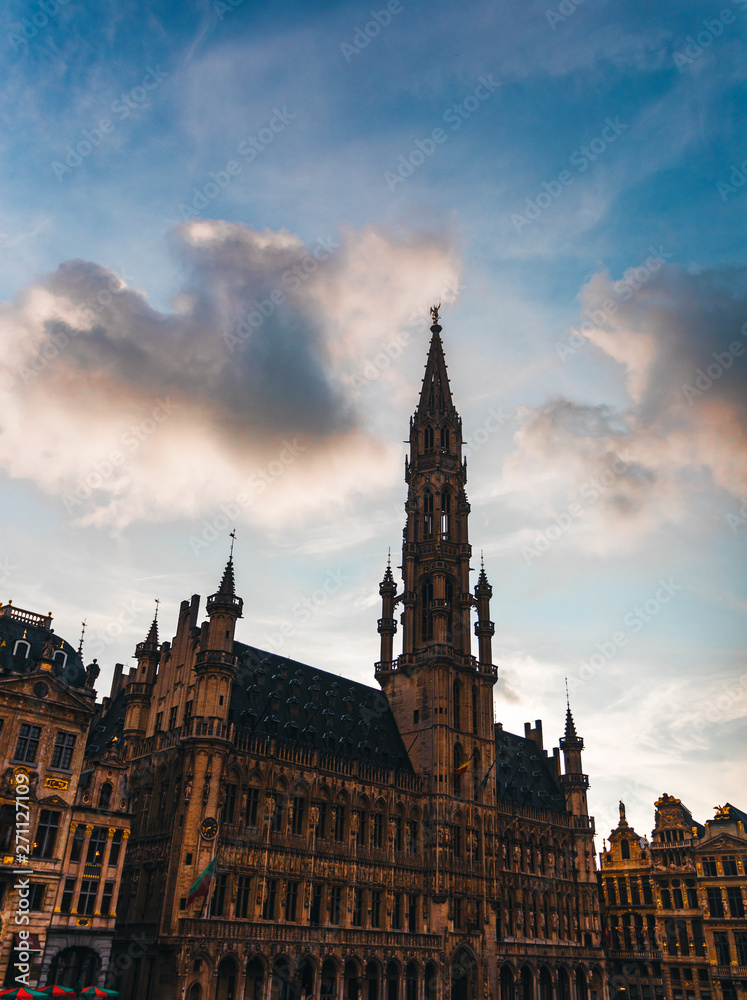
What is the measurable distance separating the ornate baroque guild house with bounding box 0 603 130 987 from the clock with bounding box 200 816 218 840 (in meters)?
4.93

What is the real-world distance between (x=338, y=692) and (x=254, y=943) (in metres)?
23.4

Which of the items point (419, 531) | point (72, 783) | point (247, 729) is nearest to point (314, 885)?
point (247, 729)

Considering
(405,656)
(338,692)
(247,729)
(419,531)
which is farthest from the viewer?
(419,531)

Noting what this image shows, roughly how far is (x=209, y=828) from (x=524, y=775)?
1783 inches

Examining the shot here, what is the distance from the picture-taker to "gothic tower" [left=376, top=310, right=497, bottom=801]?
7450cm

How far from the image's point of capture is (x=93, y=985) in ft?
158

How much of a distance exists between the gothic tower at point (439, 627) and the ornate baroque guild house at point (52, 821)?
99.9 ft

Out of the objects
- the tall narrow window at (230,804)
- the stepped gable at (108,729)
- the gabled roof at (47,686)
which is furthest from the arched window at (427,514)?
the gabled roof at (47,686)

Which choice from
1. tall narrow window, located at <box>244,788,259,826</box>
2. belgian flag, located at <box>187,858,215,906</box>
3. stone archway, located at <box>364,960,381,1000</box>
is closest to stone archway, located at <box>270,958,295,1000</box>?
stone archway, located at <box>364,960,381,1000</box>

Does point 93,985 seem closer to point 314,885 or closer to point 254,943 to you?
point 254,943

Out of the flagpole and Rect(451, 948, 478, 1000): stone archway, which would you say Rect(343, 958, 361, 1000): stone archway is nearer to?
Rect(451, 948, 478, 1000): stone archway

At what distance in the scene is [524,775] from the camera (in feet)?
294

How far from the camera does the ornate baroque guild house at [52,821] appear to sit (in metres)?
45.3

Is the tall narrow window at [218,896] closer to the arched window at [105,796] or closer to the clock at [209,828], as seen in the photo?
the clock at [209,828]
